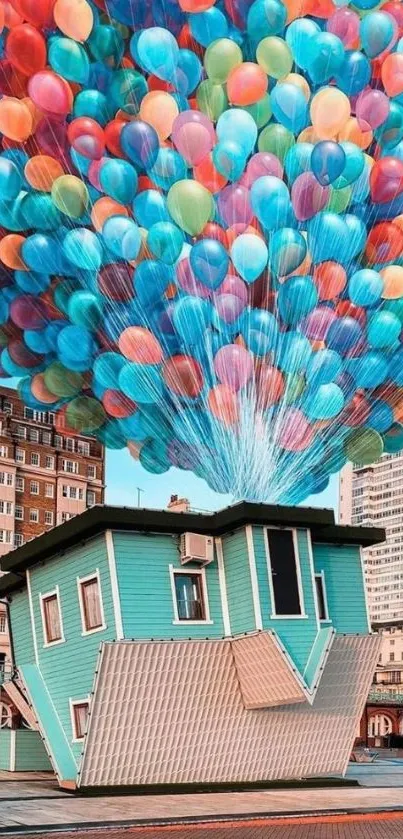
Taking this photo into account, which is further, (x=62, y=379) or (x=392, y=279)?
(x=62, y=379)

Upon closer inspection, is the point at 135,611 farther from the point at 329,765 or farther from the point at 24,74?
the point at 24,74

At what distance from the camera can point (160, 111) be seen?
19.6 meters

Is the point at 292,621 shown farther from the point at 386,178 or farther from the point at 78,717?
the point at 386,178

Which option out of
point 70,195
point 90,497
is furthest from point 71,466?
point 70,195

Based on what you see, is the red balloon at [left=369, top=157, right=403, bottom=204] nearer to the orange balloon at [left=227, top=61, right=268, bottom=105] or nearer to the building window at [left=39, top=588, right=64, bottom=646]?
the orange balloon at [left=227, top=61, right=268, bottom=105]

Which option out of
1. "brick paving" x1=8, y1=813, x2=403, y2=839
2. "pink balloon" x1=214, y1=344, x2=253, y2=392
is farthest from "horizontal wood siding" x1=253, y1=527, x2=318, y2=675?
"brick paving" x1=8, y1=813, x2=403, y2=839

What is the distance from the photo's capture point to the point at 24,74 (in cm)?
1941

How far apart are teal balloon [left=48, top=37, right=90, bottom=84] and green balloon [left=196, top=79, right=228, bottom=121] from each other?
2.15 metres

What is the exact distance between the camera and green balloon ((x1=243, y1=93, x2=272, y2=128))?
1986cm

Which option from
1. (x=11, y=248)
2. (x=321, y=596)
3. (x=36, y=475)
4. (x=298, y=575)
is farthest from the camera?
A: (x=36, y=475)

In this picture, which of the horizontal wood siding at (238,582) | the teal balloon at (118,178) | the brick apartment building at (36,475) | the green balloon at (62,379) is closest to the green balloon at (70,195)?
the teal balloon at (118,178)

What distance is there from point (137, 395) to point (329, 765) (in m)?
10.1

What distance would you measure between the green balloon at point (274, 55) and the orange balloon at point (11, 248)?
5665 millimetres

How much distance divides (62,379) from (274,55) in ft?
28.3
